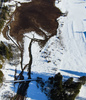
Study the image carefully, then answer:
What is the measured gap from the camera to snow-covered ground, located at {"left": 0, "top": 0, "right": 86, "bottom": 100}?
15.9 metres

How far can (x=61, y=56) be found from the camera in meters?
19.8

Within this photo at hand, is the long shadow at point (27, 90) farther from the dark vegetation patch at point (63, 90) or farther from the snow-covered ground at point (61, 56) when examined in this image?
the dark vegetation patch at point (63, 90)

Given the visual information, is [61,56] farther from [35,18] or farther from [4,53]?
[35,18]

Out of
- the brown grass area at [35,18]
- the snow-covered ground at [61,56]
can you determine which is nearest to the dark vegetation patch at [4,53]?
the snow-covered ground at [61,56]

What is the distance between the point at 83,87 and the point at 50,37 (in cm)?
1203

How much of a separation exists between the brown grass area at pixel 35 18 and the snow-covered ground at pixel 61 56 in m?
1.97

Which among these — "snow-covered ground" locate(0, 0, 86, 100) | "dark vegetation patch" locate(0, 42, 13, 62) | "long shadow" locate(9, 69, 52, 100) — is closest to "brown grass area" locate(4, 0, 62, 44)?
"snow-covered ground" locate(0, 0, 86, 100)

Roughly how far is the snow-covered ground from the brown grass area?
77.5 inches

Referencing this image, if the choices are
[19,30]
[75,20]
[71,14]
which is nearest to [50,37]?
[19,30]

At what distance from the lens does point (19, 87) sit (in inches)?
611

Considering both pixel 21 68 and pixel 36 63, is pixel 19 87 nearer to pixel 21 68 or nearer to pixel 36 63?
pixel 21 68

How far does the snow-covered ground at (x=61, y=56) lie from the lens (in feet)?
52.1

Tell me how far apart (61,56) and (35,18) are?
42.4 feet

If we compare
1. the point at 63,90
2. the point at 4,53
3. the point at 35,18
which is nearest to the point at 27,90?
the point at 63,90
